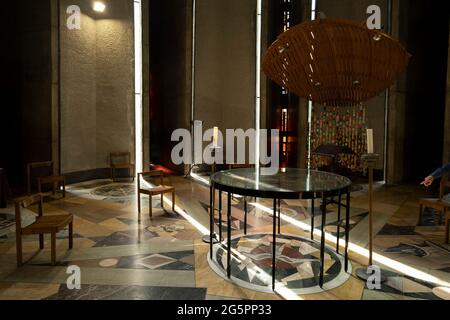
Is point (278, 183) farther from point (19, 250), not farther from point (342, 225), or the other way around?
point (19, 250)

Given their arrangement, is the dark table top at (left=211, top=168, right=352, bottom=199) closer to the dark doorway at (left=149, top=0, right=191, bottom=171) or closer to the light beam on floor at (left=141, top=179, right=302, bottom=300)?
the light beam on floor at (left=141, top=179, right=302, bottom=300)

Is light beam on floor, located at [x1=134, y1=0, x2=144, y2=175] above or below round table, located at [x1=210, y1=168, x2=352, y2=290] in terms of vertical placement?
above

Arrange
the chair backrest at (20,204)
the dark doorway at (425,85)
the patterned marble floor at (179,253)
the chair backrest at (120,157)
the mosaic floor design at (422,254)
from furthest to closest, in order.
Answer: the chair backrest at (120,157), the dark doorway at (425,85), the mosaic floor design at (422,254), the chair backrest at (20,204), the patterned marble floor at (179,253)

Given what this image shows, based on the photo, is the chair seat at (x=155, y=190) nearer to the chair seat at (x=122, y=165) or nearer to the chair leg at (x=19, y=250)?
the chair leg at (x=19, y=250)

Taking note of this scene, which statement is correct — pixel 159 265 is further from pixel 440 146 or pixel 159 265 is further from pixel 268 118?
pixel 440 146

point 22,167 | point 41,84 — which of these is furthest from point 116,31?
point 22,167

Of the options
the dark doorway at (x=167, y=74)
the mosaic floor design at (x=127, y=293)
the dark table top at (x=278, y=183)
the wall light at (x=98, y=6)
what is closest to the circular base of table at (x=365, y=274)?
the dark table top at (x=278, y=183)

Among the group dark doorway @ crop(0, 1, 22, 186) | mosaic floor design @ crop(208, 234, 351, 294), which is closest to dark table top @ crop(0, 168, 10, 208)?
dark doorway @ crop(0, 1, 22, 186)

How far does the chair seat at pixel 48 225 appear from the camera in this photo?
316 cm

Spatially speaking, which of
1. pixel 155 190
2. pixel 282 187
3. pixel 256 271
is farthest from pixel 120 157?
pixel 282 187

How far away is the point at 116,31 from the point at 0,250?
18.1 ft

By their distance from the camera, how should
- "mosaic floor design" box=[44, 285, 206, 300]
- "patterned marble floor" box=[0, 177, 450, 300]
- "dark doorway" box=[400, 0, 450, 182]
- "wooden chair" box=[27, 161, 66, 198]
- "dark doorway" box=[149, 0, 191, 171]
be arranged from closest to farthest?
"mosaic floor design" box=[44, 285, 206, 300]
"patterned marble floor" box=[0, 177, 450, 300]
"wooden chair" box=[27, 161, 66, 198]
"dark doorway" box=[400, 0, 450, 182]
"dark doorway" box=[149, 0, 191, 171]

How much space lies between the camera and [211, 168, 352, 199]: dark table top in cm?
264

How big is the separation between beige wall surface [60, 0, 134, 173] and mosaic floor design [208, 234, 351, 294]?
15.5 feet
